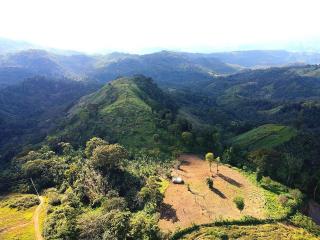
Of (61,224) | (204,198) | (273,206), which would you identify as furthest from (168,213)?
(273,206)

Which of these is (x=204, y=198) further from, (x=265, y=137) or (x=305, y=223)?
(x=265, y=137)

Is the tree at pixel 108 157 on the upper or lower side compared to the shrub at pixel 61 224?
upper

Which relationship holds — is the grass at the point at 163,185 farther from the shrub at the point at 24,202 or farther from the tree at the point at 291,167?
the tree at the point at 291,167

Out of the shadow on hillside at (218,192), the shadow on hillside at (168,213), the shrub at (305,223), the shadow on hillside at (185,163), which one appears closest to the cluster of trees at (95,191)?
the shadow on hillside at (168,213)

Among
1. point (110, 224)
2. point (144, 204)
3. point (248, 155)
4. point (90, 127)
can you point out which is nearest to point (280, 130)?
point (248, 155)

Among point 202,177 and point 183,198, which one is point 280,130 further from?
→ point 183,198

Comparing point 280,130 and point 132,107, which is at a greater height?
point 132,107

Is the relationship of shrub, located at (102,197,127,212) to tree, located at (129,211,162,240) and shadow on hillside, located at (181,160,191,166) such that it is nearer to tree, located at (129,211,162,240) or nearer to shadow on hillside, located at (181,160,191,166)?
tree, located at (129,211,162,240)

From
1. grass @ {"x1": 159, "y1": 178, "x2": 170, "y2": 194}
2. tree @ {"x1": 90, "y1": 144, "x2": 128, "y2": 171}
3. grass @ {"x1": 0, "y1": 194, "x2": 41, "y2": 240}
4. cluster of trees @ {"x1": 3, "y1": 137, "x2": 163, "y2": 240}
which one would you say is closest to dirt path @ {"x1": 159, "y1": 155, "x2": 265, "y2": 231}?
grass @ {"x1": 159, "y1": 178, "x2": 170, "y2": 194}
